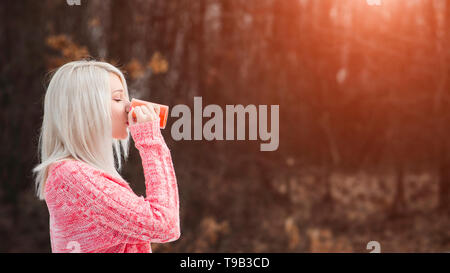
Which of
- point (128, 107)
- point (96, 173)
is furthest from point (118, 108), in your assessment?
point (96, 173)

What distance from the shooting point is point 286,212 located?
3.88m

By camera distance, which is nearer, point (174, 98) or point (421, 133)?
point (174, 98)

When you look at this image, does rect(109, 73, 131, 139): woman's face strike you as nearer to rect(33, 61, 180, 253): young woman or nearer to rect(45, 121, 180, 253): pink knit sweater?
rect(33, 61, 180, 253): young woman

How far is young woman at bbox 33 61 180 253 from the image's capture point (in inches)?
38.6

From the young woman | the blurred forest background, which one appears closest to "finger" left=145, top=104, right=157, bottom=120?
the young woman

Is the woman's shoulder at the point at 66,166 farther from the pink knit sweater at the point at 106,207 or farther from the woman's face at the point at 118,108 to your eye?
the woman's face at the point at 118,108

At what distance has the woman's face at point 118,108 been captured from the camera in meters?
1.09

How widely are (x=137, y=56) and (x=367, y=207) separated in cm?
197

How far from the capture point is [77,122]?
102 centimetres

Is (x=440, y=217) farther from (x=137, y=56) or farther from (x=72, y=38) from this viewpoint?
(x=72, y=38)

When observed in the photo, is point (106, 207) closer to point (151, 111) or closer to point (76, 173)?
point (76, 173)

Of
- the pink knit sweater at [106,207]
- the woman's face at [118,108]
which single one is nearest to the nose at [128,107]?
the woman's face at [118,108]

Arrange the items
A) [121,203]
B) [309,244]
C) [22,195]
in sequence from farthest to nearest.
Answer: [309,244]
[22,195]
[121,203]

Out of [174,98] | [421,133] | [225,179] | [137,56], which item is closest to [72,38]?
[137,56]
